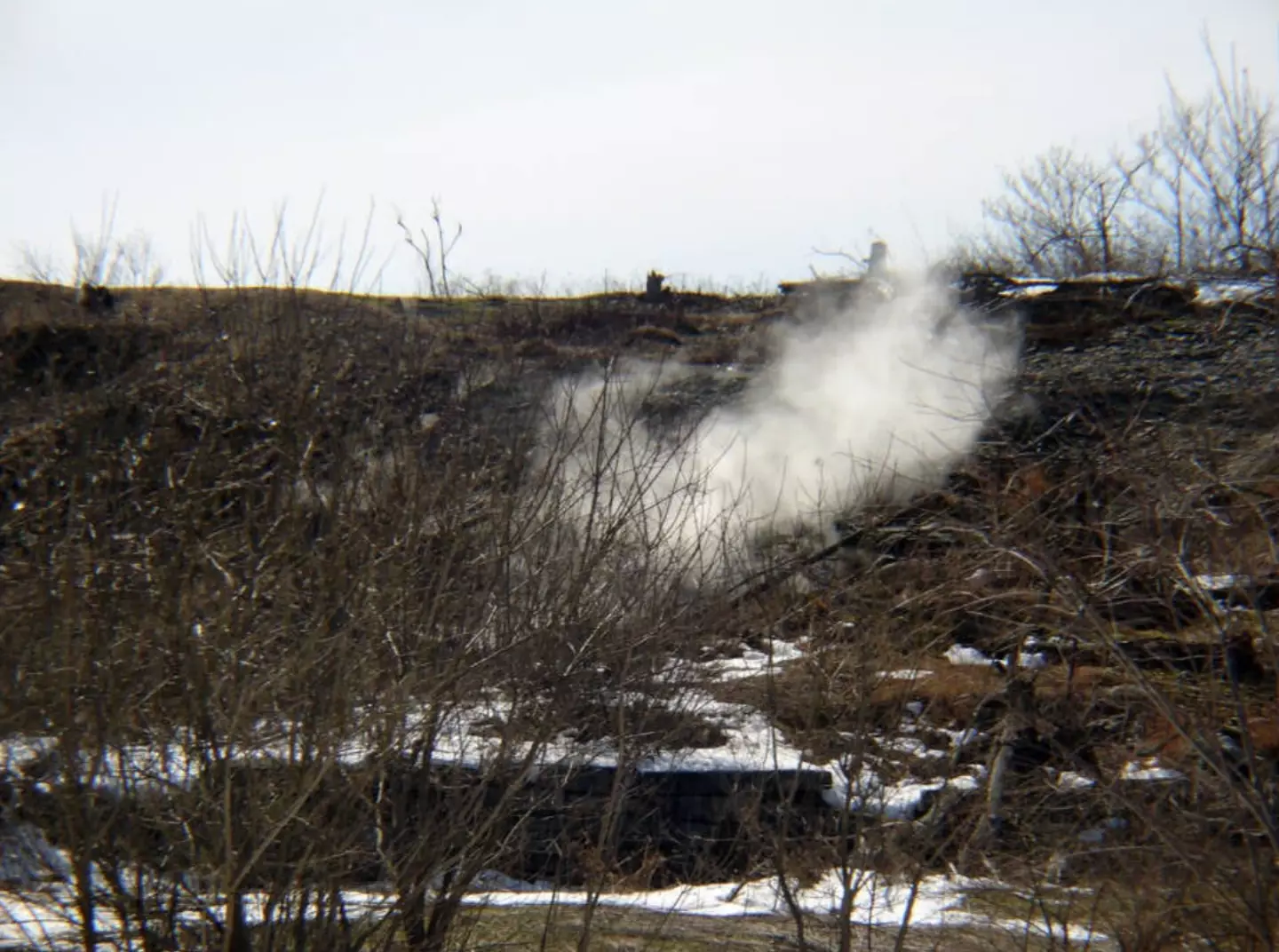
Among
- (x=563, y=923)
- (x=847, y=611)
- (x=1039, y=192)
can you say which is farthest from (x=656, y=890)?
(x=1039, y=192)

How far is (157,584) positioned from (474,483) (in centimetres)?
189

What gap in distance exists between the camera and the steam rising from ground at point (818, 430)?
905cm

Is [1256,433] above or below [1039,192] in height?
below

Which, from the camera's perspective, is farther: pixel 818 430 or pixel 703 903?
pixel 818 430

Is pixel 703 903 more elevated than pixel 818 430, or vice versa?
pixel 818 430

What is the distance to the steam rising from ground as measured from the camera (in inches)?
356

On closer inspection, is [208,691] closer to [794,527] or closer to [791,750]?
[791,750]

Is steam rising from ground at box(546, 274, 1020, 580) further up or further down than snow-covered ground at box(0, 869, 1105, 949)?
further up

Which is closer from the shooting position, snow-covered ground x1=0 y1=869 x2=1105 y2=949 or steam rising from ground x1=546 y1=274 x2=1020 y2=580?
snow-covered ground x1=0 y1=869 x2=1105 y2=949

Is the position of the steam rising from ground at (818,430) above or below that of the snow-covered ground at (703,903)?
above

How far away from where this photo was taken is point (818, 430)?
16.5 m

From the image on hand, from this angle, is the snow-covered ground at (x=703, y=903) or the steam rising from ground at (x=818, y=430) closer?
the snow-covered ground at (x=703, y=903)

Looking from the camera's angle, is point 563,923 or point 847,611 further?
point 847,611

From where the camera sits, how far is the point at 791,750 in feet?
34.3
